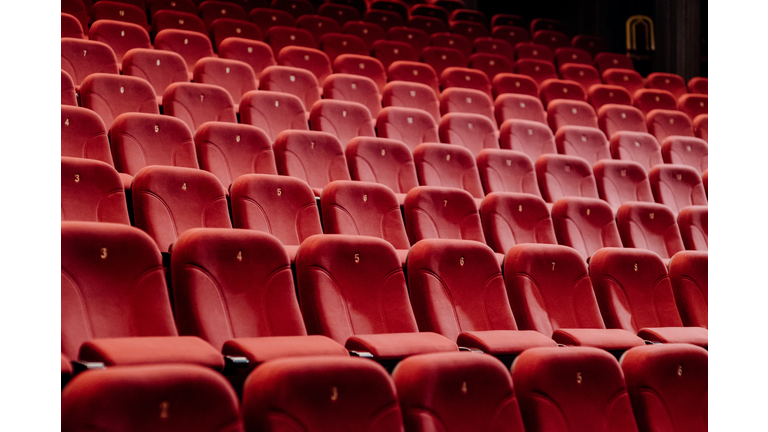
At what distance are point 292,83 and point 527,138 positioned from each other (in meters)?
0.33

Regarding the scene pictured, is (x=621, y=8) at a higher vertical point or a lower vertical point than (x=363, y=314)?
higher

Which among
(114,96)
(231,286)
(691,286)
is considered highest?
(114,96)

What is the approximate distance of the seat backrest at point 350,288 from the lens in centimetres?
46

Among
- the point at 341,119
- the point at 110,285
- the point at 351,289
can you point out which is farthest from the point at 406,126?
the point at 110,285

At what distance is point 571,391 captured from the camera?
37 centimetres

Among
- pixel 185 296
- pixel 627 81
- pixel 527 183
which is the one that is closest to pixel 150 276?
pixel 185 296

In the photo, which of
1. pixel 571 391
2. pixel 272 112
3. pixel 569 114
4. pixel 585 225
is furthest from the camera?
pixel 569 114

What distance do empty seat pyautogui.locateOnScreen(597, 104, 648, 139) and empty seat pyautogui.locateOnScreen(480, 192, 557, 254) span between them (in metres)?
0.44

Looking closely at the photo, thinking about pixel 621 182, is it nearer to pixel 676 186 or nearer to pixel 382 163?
pixel 676 186

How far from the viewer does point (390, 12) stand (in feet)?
4.85

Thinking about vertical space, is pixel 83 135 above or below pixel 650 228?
above

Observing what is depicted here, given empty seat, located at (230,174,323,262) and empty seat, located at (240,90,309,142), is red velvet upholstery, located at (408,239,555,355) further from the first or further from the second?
empty seat, located at (240,90,309,142)
